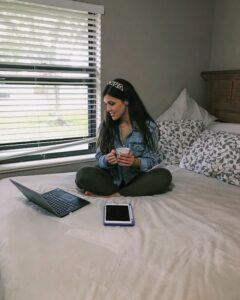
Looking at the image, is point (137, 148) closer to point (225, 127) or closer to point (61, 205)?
point (61, 205)

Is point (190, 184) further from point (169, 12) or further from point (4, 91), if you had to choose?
point (169, 12)

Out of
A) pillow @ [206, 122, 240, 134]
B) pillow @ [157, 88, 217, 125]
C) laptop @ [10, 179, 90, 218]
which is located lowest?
laptop @ [10, 179, 90, 218]

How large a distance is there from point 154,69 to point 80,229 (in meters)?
1.86

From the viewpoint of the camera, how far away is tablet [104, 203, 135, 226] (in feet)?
4.45

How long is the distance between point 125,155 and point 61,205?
0.48 metres

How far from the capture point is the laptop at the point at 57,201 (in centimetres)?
146

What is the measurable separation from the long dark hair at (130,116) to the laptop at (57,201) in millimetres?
491

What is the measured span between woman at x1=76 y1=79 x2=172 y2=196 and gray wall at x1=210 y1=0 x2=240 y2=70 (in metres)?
1.32

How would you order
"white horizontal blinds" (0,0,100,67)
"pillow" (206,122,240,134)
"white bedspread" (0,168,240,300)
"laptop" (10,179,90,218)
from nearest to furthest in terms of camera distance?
"white bedspread" (0,168,240,300) < "laptop" (10,179,90,218) < "white horizontal blinds" (0,0,100,67) < "pillow" (206,122,240,134)

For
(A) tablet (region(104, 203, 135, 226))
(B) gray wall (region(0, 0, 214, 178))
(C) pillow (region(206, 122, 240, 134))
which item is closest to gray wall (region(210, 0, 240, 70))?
(B) gray wall (region(0, 0, 214, 178))

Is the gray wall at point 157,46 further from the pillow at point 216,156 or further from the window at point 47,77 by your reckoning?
the pillow at point 216,156

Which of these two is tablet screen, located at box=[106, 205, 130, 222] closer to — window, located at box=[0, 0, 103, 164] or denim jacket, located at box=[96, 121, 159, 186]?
denim jacket, located at box=[96, 121, 159, 186]

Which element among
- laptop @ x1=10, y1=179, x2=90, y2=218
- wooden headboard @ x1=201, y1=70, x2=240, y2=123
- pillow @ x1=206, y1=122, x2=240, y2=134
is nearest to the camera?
laptop @ x1=10, y1=179, x2=90, y2=218

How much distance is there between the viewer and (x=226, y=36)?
2.82 metres
